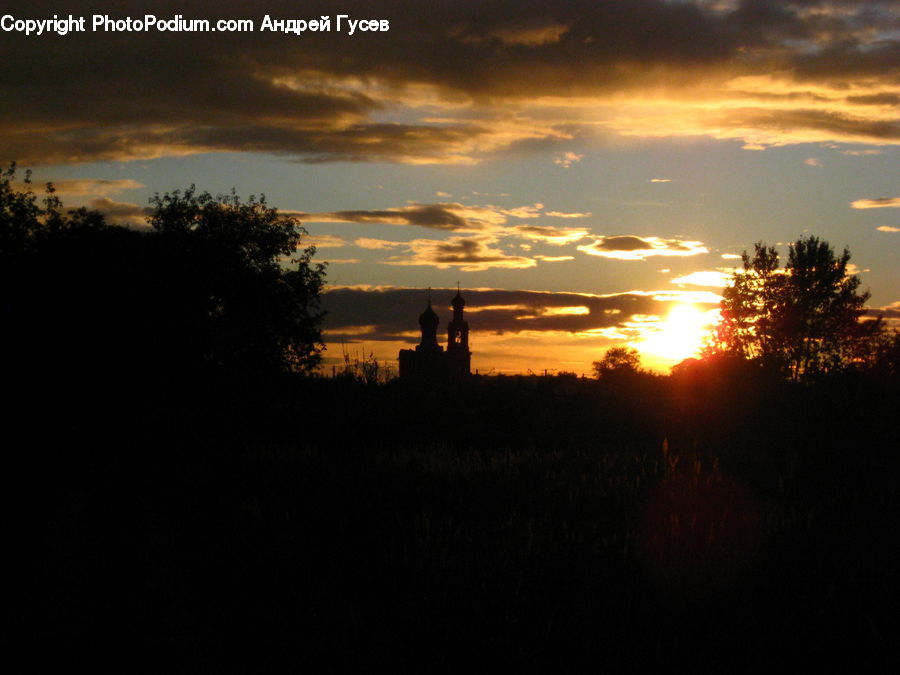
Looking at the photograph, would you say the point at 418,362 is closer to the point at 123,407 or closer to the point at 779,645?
the point at 123,407

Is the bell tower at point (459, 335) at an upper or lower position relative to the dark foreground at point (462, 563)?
upper

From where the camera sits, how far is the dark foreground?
6957 mm

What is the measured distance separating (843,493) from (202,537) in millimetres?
9774

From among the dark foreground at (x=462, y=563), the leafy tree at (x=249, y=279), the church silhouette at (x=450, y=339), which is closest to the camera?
the dark foreground at (x=462, y=563)

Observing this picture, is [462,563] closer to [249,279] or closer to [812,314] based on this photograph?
[249,279]

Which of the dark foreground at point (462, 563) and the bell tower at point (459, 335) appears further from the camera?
the bell tower at point (459, 335)

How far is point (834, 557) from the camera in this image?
919 cm

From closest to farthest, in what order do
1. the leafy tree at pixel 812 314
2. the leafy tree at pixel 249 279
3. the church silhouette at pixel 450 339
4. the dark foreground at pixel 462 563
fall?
the dark foreground at pixel 462 563, the leafy tree at pixel 249 279, the leafy tree at pixel 812 314, the church silhouette at pixel 450 339

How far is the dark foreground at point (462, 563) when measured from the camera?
6957 millimetres

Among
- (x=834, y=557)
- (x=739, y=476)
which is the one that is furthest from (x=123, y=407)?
(x=834, y=557)

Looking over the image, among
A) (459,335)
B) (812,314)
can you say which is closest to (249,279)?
(812,314)

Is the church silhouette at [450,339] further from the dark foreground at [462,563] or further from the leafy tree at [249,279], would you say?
the dark foreground at [462,563]

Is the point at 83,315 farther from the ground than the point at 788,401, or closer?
farther from the ground

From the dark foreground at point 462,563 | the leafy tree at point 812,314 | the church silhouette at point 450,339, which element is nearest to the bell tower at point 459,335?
the church silhouette at point 450,339
